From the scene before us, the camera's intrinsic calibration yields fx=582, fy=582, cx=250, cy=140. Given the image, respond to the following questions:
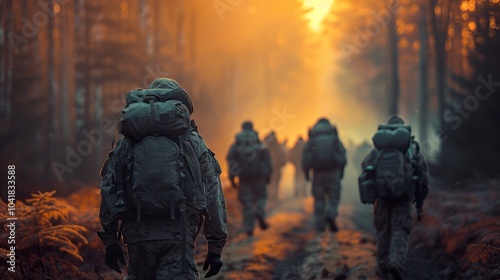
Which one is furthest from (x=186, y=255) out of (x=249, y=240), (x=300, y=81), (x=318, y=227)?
(x=300, y=81)

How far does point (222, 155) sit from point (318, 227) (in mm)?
21940

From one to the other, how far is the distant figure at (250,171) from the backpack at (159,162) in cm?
813

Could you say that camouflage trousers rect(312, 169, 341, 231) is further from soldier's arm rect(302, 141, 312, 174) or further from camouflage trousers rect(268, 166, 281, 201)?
camouflage trousers rect(268, 166, 281, 201)

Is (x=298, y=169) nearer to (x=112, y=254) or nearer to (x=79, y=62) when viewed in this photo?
(x=79, y=62)

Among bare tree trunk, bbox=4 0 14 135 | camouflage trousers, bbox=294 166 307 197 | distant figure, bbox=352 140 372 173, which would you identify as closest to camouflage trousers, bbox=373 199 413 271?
bare tree trunk, bbox=4 0 14 135

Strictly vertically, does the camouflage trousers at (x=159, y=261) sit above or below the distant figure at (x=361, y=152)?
below

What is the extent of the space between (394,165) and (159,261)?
4380 millimetres

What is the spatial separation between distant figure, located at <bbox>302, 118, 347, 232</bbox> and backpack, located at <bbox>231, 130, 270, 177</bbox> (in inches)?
41.3

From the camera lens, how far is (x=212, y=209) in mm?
5062

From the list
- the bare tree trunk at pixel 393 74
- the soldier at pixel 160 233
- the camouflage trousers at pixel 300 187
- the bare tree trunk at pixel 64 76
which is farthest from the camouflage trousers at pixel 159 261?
the bare tree trunk at pixel 393 74

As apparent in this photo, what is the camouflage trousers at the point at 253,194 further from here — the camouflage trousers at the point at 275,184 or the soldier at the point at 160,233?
the camouflage trousers at the point at 275,184

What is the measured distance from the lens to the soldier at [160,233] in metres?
4.86

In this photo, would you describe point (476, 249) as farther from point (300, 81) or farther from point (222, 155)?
point (300, 81)

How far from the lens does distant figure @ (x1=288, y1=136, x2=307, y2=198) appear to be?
23564 mm
